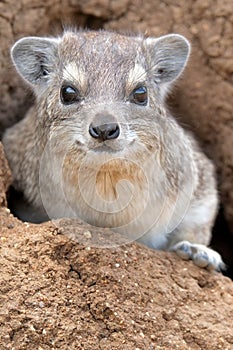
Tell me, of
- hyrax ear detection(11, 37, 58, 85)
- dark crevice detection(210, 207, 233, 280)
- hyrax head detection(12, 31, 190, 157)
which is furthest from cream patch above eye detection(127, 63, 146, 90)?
dark crevice detection(210, 207, 233, 280)

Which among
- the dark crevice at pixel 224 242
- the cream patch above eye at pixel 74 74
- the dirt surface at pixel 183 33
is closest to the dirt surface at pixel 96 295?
the dirt surface at pixel 183 33

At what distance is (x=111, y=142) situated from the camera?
495 cm

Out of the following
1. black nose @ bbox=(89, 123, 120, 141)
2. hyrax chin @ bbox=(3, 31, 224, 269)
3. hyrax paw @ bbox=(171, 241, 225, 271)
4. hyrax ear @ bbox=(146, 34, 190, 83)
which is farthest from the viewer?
hyrax ear @ bbox=(146, 34, 190, 83)

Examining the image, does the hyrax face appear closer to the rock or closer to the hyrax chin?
the hyrax chin

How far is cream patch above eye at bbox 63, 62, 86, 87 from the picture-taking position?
17.7ft

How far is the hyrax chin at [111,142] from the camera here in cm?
529

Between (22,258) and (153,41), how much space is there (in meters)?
2.25

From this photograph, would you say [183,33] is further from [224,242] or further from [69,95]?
[224,242]

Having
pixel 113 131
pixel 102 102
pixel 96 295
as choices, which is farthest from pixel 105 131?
pixel 96 295

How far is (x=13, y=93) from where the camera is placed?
6.96m

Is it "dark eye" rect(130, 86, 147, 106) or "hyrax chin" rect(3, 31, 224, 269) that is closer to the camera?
"hyrax chin" rect(3, 31, 224, 269)

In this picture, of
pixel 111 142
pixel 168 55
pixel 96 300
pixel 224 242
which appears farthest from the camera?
pixel 224 242

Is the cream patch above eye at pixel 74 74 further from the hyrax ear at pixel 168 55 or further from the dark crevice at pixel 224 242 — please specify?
the dark crevice at pixel 224 242

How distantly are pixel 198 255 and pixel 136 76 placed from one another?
150 cm
